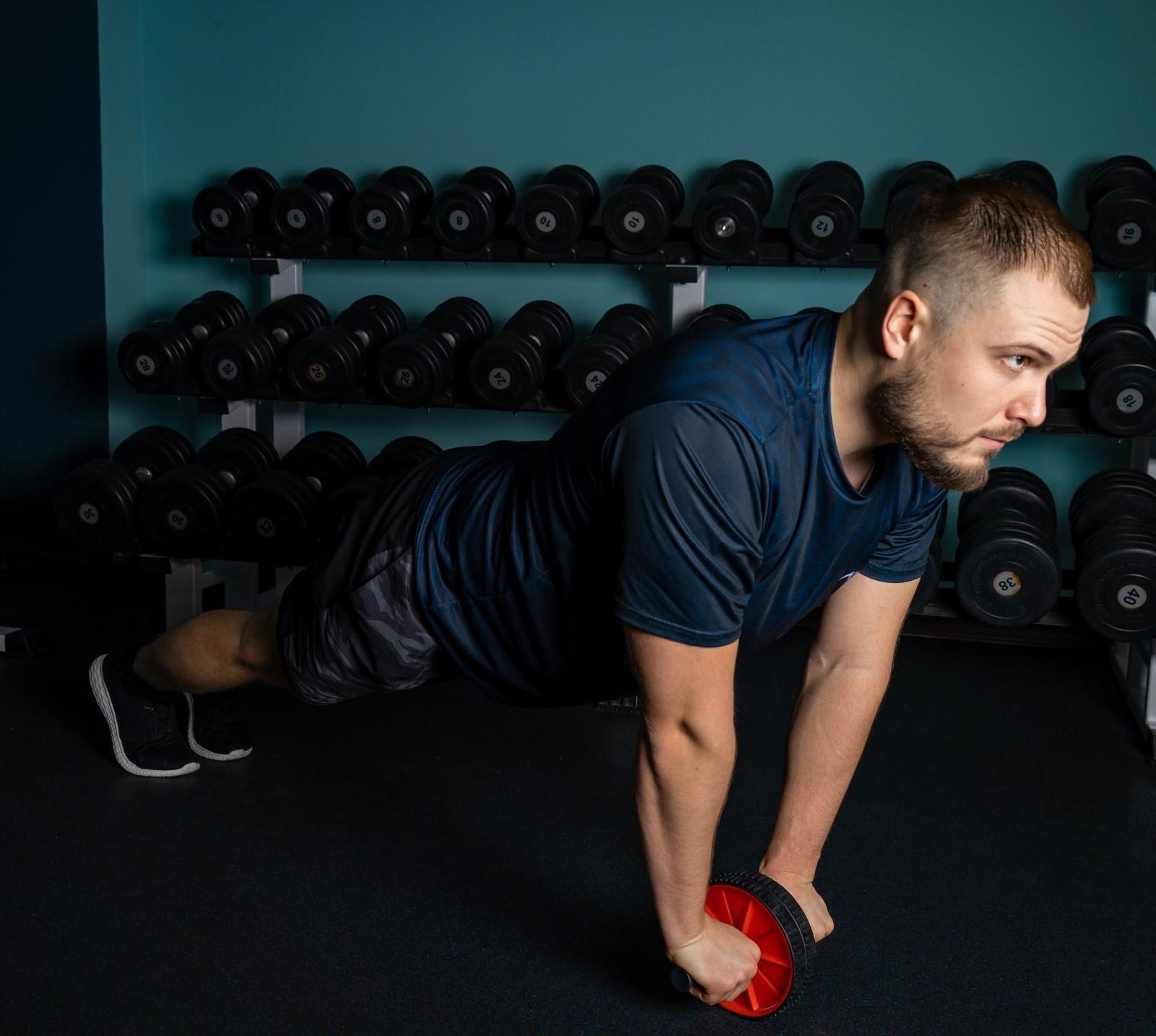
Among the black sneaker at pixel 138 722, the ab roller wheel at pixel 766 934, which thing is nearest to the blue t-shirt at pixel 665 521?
the ab roller wheel at pixel 766 934

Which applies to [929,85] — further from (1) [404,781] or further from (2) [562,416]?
(1) [404,781]

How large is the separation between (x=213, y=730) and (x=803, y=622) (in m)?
1.80

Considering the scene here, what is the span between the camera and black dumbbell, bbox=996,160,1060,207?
305 cm

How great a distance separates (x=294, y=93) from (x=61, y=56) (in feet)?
2.51

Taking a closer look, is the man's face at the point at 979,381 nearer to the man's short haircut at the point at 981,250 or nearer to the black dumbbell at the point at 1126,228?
the man's short haircut at the point at 981,250

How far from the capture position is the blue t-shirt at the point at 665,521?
1.24 m

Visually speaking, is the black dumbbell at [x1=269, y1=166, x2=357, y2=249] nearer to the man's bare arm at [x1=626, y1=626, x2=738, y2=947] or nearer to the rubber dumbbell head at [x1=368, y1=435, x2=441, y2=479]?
the rubber dumbbell head at [x1=368, y1=435, x2=441, y2=479]

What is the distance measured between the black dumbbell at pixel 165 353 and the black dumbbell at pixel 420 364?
1.82ft

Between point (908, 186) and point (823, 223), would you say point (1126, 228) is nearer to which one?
point (908, 186)

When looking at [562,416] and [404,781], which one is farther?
[562,416]

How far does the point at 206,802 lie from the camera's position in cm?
234

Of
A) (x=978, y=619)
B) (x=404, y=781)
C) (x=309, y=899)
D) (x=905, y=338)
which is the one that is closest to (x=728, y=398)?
(x=905, y=338)

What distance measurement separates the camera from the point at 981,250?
1.16 meters

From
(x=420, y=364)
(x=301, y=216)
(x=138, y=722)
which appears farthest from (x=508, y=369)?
(x=138, y=722)
